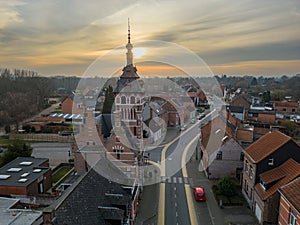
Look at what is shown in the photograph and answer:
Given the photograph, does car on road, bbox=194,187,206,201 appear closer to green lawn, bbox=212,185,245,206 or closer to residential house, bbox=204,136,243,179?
green lawn, bbox=212,185,245,206

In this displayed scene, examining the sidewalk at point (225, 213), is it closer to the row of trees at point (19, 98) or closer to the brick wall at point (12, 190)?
the brick wall at point (12, 190)

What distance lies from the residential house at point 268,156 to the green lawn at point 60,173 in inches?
883

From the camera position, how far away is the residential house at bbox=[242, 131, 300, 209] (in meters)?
23.3

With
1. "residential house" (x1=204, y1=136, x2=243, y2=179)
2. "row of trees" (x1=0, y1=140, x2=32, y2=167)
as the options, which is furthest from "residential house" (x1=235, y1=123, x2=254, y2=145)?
"row of trees" (x1=0, y1=140, x2=32, y2=167)

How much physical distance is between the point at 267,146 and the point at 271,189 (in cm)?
480

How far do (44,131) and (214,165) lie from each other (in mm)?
38306

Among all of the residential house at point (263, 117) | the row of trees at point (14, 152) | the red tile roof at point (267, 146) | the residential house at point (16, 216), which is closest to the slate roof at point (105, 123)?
the residential house at point (16, 216)

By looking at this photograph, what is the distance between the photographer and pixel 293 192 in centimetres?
1811

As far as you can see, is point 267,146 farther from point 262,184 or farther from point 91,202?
point 91,202

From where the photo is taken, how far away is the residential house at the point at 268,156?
23.3 m

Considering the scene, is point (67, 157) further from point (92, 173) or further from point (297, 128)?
point (297, 128)

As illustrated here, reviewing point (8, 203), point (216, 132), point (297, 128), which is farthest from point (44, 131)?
point (297, 128)

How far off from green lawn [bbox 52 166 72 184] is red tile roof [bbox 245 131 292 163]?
22.9 metres

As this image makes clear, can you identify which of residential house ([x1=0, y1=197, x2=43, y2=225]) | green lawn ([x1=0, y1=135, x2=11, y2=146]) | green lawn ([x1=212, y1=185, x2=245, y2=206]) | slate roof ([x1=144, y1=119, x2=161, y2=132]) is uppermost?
slate roof ([x1=144, y1=119, x2=161, y2=132])
